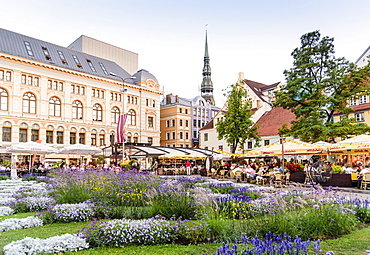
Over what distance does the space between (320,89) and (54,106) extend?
40.1 m

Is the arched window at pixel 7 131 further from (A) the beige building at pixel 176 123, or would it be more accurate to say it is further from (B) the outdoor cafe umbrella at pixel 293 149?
(B) the outdoor cafe umbrella at pixel 293 149

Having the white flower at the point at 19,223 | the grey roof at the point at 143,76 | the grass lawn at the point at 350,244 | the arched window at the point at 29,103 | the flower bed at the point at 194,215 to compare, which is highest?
the grey roof at the point at 143,76

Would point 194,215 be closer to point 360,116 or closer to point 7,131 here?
point 360,116

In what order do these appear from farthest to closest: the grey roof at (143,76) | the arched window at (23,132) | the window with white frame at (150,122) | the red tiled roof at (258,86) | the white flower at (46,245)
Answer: the window with white frame at (150,122), the grey roof at (143,76), the red tiled roof at (258,86), the arched window at (23,132), the white flower at (46,245)

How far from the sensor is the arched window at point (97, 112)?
57.4 meters

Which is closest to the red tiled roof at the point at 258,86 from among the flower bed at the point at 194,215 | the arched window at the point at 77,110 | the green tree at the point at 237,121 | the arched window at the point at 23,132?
the green tree at the point at 237,121

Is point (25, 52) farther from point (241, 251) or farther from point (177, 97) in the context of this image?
point (241, 251)

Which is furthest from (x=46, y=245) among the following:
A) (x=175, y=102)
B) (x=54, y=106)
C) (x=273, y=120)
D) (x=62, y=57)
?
(x=175, y=102)

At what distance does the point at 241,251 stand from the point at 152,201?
16.5 ft

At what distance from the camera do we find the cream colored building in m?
46.3

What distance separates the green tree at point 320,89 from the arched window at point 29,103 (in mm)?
36341

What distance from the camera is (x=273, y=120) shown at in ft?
174

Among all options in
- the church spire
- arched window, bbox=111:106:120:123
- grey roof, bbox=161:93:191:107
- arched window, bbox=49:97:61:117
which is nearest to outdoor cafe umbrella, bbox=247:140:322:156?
arched window, bbox=49:97:61:117

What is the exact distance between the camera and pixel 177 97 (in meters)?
77.7
